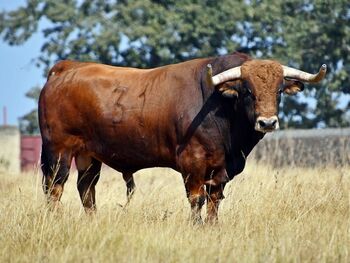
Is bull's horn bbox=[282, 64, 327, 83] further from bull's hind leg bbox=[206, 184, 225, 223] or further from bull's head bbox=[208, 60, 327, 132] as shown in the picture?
bull's hind leg bbox=[206, 184, 225, 223]

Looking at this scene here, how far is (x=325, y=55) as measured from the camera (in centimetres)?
3012

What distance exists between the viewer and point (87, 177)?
1135 cm

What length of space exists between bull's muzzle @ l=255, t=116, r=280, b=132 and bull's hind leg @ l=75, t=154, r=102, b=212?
2660mm

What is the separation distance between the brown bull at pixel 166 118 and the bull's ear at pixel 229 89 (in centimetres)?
1

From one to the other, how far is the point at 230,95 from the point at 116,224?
2.18 meters

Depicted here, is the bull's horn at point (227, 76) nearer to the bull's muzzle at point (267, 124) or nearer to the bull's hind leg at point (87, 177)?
the bull's muzzle at point (267, 124)

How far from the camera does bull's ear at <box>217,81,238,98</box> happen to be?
9578mm

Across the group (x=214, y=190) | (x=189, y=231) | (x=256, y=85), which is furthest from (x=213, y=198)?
(x=189, y=231)

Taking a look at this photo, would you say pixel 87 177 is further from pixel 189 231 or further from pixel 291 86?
pixel 189 231

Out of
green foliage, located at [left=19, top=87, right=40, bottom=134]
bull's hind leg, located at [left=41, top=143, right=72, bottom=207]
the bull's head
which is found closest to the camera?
the bull's head

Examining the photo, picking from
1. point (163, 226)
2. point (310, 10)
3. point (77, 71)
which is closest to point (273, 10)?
point (310, 10)

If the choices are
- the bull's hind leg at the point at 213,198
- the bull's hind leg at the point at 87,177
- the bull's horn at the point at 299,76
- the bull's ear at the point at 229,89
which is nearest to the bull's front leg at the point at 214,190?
the bull's hind leg at the point at 213,198

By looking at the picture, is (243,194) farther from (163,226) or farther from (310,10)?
(310,10)

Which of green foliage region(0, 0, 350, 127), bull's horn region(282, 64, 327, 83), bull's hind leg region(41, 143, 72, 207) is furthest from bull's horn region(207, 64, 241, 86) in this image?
green foliage region(0, 0, 350, 127)
